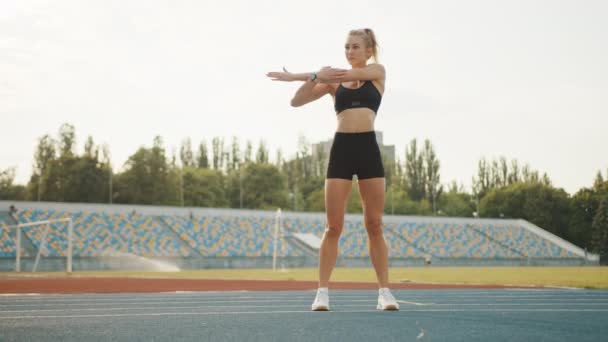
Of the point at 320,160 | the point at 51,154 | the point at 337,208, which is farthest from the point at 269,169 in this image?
the point at 337,208

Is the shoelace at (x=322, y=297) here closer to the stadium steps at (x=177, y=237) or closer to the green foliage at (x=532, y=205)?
the stadium steps at (x=177, y=237)

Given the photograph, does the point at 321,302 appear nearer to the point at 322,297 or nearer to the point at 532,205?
the point at 322,297

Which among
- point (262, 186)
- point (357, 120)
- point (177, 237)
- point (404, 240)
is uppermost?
point (262, 186)

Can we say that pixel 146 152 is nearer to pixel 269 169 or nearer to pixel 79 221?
pixel 269 169

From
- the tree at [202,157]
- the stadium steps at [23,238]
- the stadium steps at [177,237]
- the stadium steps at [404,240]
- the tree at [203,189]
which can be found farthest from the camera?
the tree at [202,157]

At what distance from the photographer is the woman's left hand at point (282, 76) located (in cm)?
482

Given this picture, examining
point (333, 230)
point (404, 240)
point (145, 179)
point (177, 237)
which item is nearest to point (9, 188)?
point (145, 179)

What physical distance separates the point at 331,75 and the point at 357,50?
1.53 feet

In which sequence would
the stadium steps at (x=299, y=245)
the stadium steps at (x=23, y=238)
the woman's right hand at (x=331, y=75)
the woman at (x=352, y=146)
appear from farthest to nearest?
1. the stadium steps at (x=299, y=245)
2. the stadium steps at (x=23, y=238)
3. the woman at (x=352, y=146)
4. the woman's right hand at (x=331, y=75)

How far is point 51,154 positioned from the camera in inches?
2527

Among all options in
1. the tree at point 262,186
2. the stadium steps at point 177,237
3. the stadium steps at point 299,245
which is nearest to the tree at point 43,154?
the tree at point 262,186

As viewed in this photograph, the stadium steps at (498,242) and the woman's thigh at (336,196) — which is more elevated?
the woman's thigh at (336,196)

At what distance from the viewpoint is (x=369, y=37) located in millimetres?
5145

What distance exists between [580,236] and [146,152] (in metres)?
40.5
